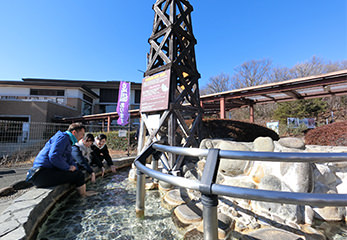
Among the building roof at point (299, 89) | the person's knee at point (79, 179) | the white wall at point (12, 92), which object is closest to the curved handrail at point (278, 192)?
the person's knee at point (79, 179)

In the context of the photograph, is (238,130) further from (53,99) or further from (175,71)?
(53,99)

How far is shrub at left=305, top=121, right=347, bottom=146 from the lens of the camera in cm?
356

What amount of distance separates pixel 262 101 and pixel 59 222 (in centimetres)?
973

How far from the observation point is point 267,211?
1.97 metres

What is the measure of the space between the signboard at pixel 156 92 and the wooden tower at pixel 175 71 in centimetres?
10

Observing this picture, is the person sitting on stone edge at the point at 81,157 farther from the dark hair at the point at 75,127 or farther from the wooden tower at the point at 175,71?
the wooden tower at the point at 175,71

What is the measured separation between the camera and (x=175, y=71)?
12.9ft

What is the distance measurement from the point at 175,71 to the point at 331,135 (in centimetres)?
415

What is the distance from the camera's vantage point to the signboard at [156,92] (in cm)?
377

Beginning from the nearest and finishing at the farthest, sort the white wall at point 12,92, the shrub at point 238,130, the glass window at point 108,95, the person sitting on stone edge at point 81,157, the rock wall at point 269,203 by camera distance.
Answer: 1. the rock wall at point 269,203
2. the person sitting on stone edge at point 81,157
3. the shrub at point 238,130
4. the white wall at point 12,92
5. the glass window at point 108,95

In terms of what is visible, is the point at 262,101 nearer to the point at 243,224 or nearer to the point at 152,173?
the point at 243,224

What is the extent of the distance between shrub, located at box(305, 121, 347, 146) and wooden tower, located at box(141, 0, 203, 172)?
3051 millimetres

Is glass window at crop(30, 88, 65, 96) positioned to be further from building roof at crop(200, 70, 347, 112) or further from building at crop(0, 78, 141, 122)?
building roof at crop(200, 70, 347, 112)

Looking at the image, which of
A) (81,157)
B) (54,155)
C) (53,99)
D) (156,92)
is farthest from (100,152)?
(53,99)
